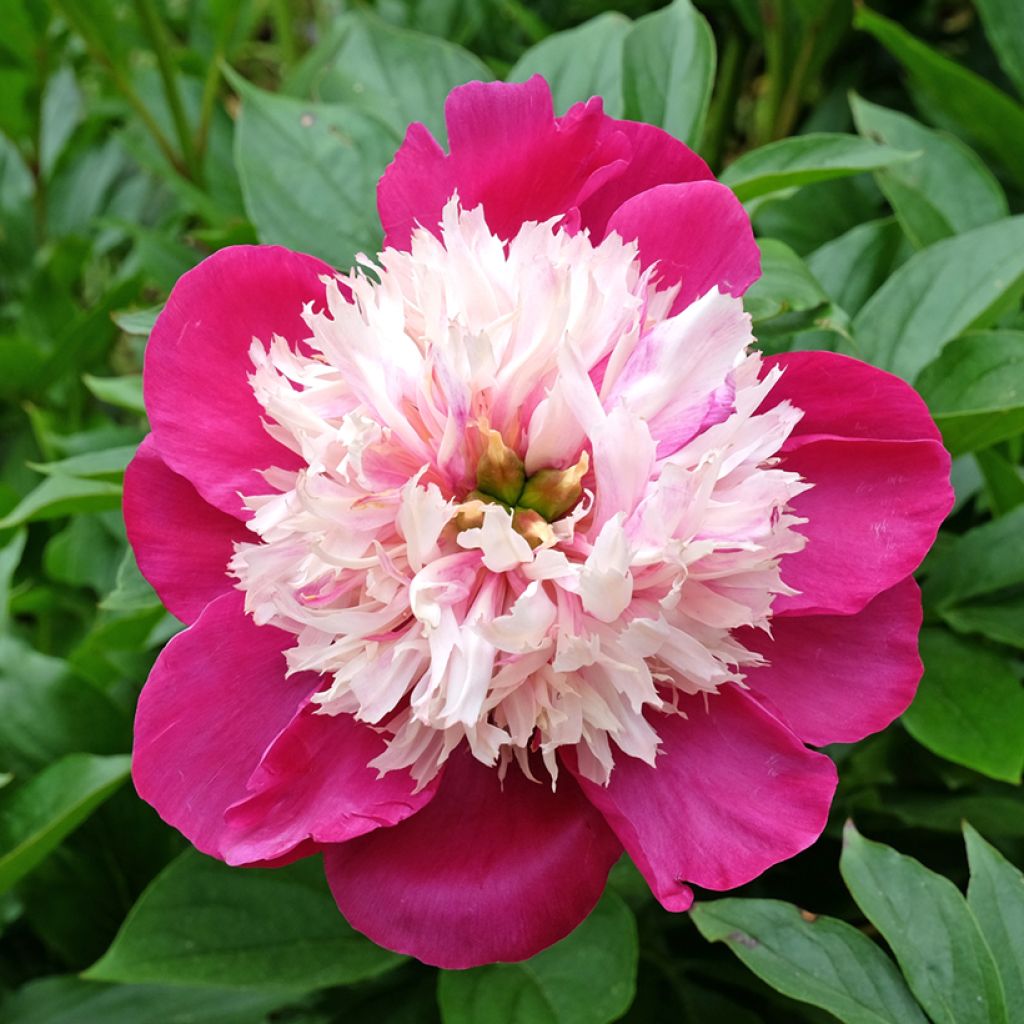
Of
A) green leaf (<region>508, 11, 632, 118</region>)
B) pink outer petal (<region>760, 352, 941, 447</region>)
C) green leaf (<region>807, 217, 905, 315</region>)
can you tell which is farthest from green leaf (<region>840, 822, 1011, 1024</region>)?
green leaf (<region>508, 11, 632, 118</region>)

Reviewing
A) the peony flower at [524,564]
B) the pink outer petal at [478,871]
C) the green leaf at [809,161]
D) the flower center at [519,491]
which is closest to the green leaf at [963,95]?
the green leaf at [809,161]

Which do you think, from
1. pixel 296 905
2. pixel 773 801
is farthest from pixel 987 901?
pixel 296 905

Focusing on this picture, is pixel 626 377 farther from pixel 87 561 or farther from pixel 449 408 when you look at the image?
pixel 87 561

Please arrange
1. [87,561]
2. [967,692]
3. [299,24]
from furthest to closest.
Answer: [299,24] < [87,561] < [967,692]

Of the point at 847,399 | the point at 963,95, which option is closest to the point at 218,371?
the point at 847,399

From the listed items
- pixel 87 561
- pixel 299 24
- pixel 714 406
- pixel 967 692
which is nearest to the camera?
pixel 714 406

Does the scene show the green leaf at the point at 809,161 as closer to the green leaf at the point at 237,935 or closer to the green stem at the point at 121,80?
the green leaf at the point at 237,935
